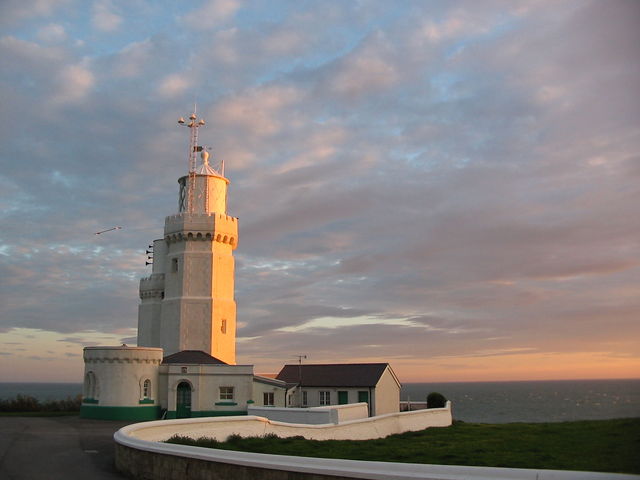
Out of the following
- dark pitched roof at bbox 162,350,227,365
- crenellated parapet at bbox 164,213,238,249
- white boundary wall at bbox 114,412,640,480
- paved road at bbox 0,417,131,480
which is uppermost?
crenellated parapet at bbox 164,213,238,249

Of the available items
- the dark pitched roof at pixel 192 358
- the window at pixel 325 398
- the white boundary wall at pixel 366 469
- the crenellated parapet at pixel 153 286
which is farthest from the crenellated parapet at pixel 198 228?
the white boundary wall at pixel 366 469

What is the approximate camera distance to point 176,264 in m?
44.0

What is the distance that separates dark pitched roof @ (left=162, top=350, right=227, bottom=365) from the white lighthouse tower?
164 centimetres

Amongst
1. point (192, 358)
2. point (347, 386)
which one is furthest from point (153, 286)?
point (347, 386)

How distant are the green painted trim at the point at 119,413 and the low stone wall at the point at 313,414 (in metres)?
8.53

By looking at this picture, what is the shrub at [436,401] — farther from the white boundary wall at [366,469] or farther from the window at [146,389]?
the white boundary wall at [366,469]

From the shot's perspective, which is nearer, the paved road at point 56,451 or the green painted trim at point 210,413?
the paved road at point 56,451

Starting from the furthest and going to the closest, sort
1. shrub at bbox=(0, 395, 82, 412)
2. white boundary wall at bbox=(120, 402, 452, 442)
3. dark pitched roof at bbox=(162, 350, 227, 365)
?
1. shrub at bbox=(0, 395, 82, 412)
2. dark pitched roof at bbox=(162, 350, 227, 365)
3. white boundary wall at bbox=(120, 402, 452, 442)

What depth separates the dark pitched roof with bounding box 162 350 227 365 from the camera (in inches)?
1511

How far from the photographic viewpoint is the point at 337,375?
40.9 meters

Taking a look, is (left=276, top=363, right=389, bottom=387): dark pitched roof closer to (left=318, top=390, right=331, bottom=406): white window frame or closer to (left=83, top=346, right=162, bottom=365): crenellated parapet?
(left=318, top=390, right=331, bottom=406): white window frame

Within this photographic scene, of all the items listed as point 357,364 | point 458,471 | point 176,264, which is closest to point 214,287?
point 176,264

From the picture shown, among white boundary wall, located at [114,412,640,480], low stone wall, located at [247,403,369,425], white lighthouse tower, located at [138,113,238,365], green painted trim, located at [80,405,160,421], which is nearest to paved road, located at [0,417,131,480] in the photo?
white boundary wall, located at [114,412,640,480]

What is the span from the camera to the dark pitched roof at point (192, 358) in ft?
126
